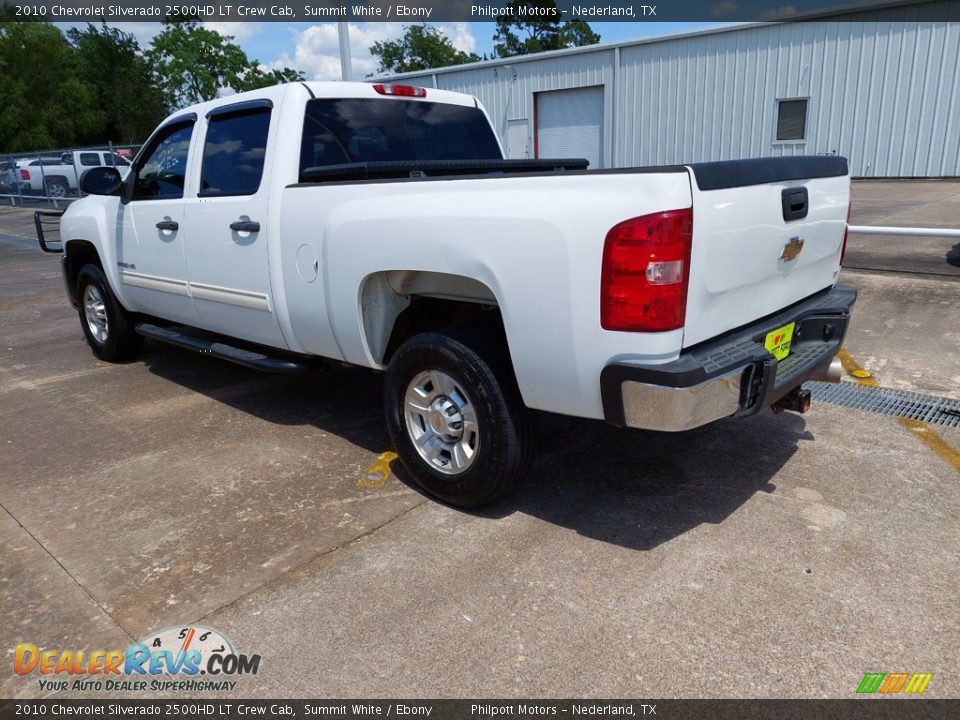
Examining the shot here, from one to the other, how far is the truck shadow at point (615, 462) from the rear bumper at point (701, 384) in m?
0.69

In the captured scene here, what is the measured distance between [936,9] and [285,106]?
64.3ft

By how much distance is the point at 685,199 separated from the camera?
2.58m

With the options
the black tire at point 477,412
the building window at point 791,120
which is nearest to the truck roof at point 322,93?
the black tire at point 477,412

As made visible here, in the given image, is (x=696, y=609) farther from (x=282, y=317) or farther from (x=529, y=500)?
(x=282, y=317)

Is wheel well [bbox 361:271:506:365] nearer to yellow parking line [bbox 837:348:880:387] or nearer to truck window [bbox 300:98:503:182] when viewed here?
truck window [bbox 300:98:503:182]

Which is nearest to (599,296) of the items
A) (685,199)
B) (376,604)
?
(685,199)

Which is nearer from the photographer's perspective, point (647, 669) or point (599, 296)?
point (647, 669)

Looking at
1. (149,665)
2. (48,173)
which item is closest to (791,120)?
(149,665)

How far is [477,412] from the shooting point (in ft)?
10.7

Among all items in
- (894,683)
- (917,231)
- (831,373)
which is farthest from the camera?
(917,231)

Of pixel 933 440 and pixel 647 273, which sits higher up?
pixel 647 273

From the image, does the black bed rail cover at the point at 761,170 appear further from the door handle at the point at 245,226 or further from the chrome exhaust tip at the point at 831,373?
the door handle at the point at 245,226

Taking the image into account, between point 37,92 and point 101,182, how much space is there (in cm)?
5726

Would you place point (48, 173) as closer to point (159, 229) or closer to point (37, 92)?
point (159, 229)
